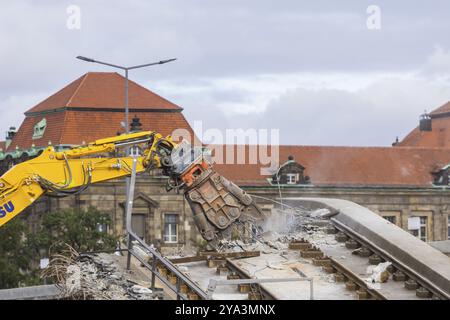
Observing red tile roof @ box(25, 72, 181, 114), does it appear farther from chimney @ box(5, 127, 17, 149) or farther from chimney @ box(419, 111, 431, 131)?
chimney @ box(419, 111, 431, 131)

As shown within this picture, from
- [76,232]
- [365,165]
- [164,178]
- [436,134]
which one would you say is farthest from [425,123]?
[76,232]

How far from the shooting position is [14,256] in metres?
73.6

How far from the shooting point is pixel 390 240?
2425cm

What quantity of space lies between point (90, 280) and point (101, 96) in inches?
3085

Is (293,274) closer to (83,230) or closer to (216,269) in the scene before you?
(216,269)

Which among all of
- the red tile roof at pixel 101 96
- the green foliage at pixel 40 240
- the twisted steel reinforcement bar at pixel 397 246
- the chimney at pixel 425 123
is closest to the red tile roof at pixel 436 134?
the chimney at pixel 425 123

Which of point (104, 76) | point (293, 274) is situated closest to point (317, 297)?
point (293, 274)

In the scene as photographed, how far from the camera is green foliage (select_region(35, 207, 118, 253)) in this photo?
7269cm

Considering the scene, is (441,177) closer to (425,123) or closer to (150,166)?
(425,123)

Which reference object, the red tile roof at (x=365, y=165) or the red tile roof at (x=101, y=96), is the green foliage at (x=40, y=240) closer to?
the red tile roof at (x=101, y=96)

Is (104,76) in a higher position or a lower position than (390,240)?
higher

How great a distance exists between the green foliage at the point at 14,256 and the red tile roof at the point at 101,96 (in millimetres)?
22351

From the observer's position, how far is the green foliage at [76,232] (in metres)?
72.7
